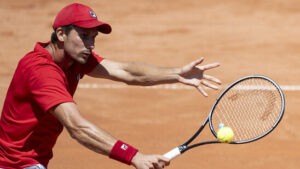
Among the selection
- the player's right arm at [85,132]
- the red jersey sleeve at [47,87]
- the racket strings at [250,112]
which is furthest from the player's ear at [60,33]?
the racket strings at [250,112]

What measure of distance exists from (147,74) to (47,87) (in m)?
1.52

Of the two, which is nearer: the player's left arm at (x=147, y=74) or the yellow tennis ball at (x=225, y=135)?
the yellow tennis ball at (x=225, y=135)

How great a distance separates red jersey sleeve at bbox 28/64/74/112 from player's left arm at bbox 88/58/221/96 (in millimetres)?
1118

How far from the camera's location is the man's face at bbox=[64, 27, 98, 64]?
4.41 meters

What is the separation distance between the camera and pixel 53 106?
400 centimetres

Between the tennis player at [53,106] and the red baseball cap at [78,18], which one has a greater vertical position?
the red baseball cap at [78,18]

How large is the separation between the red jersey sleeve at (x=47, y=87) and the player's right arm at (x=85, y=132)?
0.18ft

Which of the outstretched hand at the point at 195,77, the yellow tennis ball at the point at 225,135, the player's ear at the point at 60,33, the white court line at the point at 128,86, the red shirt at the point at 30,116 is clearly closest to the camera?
the red shirt at the point at 30,116

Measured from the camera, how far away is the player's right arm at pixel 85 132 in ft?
13.2

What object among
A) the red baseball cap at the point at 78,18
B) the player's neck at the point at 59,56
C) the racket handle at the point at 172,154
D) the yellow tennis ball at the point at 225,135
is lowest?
the racket handle at the point at 172,154

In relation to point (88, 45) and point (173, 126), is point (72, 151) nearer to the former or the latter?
point (173, 126)

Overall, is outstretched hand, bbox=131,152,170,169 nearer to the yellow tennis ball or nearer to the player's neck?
the yellow tennis ball

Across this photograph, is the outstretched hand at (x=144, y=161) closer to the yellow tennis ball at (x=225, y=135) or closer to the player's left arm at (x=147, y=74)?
the yellow tennis ball at (x=225, y=135)

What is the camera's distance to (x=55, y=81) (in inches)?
161
